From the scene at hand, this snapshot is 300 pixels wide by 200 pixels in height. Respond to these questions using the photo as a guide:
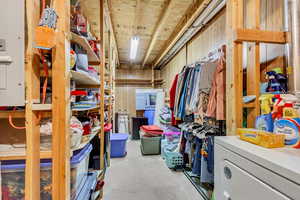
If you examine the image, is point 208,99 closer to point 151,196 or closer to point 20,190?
point 151,196

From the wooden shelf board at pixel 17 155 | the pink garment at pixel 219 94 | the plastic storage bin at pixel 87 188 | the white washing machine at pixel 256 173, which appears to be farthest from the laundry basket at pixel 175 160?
the wooden shelf board at pixel 17 155

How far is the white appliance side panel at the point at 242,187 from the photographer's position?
2.01ft

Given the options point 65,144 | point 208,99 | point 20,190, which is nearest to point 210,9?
point 208,99

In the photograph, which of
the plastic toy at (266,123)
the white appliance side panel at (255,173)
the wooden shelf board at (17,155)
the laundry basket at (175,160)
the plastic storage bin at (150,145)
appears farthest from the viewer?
the plastic storage bin at (150,145)

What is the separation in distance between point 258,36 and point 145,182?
2.43 meters

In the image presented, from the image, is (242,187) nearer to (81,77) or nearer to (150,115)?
(81,77)

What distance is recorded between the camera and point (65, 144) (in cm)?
93

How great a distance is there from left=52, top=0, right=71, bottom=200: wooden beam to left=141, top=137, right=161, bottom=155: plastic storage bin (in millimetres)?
2794

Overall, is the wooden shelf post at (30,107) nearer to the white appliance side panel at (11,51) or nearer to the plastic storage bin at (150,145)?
the white appliance side panel at (11,51)

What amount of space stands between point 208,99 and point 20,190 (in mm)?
1913

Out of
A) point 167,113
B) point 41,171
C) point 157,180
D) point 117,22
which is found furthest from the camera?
point 167,113

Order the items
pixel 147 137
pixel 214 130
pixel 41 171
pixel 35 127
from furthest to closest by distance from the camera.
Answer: pixel 147 137 → pixel 214 130 → pixel 41 171 → pixel 35 127

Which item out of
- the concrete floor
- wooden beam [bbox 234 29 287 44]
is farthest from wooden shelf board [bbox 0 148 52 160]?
wooden beam [bbox 234 29 287 44]

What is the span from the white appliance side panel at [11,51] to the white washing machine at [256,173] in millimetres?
1176
